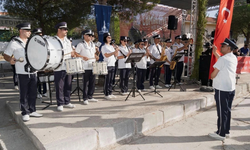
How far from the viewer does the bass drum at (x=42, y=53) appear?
146 inches

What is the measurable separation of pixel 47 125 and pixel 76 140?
0.99m

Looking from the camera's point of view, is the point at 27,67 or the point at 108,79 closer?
the point at 27,67

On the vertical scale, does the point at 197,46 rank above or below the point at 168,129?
above

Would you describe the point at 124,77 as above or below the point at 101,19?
below

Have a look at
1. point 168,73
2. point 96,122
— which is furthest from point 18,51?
point 168,73

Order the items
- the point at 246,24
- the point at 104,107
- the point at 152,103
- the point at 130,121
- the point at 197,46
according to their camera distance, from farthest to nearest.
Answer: the point at 246,24 → the point at 197,46 → the point at 152,103 → the point at 104,107 → the point at 130,121

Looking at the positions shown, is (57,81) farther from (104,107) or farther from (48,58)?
(104,107)

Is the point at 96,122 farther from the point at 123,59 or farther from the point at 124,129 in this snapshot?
the point at 123,59

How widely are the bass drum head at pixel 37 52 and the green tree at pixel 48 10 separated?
308 inches

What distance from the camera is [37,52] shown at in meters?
3.80

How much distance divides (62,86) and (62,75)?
0.29 metres

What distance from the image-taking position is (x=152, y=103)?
17.7ft

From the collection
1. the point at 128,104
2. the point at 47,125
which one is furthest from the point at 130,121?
the point at 47,125

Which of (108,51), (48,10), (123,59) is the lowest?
(123,59)
